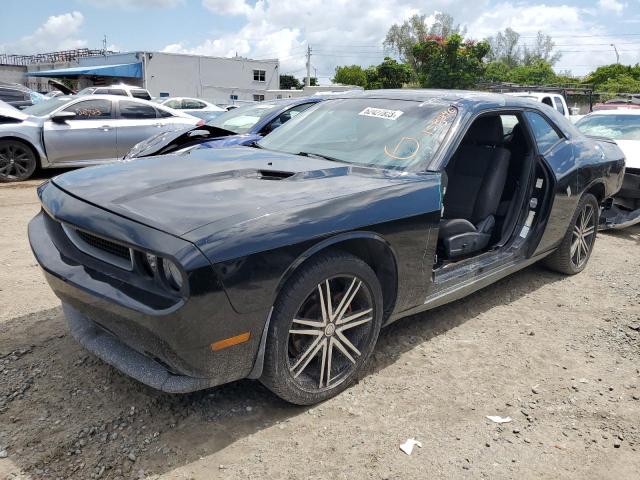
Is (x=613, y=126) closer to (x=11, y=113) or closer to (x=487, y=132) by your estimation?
(x=487, y=132)

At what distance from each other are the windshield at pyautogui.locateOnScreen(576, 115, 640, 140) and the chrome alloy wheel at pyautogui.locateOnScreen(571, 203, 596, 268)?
376cm

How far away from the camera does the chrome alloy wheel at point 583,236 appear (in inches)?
191

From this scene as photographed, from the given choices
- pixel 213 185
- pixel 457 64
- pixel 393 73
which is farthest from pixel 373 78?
pixel 213 185

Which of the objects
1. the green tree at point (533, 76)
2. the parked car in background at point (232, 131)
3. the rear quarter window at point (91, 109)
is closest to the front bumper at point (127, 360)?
the parked car in background at point (232, 131)

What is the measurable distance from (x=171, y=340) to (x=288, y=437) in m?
0.81

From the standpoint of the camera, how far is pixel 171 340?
6.97 feet

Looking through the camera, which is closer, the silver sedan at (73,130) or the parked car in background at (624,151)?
the parked car in background at (624,151)

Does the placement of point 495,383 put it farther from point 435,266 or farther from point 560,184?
point 560,184

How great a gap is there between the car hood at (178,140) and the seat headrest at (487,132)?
372 centimetres

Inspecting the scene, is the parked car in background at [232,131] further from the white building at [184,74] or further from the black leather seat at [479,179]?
the white building at [184,74]

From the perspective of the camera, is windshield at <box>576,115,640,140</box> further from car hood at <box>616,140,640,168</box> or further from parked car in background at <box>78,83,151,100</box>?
parked car in background at <box>78,83,151,100</box>

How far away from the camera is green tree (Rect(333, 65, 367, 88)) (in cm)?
5875

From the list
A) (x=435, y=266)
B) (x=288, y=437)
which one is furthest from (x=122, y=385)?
(x=435, y=266)

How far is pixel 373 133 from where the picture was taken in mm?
3531
